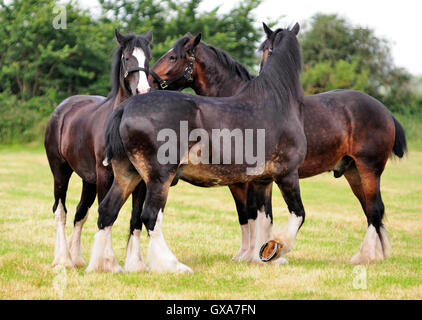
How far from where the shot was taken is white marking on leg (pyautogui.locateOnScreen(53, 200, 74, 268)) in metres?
6.53

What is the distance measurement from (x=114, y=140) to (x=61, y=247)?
5.92 feet

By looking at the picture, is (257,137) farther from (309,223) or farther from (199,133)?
(309,223)

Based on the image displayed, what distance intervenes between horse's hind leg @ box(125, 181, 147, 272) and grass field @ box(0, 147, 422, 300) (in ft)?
0.92

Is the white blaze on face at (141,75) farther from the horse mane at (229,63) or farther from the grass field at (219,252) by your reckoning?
the grass field at (219,252)

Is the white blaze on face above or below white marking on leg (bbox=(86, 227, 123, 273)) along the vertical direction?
above

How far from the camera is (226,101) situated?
5863mm

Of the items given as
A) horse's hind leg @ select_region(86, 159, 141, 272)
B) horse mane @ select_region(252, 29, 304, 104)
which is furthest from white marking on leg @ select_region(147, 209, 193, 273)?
horse mane @ select_region(252, 29, 304, 104)

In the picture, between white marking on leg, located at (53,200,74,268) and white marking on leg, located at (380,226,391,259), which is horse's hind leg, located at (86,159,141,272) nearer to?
white marking on leg, located at (53,200,74,268)

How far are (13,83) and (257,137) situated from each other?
30.2m

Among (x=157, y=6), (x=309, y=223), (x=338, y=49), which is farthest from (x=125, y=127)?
(x=338, y=49)

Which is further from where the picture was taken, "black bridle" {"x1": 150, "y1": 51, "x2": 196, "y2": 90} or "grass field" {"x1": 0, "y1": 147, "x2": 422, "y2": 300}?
"black bridle" {"x1": 150, "y1": 51, "x2": 196, "y2": 90}

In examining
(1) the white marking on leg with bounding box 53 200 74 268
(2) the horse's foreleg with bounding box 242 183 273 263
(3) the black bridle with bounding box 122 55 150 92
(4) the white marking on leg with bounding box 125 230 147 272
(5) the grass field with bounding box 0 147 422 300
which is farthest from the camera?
(2) the horse's foreleg with bounding box 242 183 273 263

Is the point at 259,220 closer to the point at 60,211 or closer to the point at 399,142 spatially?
the point at 399,142

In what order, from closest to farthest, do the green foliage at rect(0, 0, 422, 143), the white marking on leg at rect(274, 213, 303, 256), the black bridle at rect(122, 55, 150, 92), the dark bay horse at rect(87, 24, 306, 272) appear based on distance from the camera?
the dark bay horse at rect(87, 24, 306, 272), the white marking on leg at rect(274, 213, 303, 256), the black bridle at rect(122, 55, 150, 92), the green foliage at rect(0, 0, 422, 143)
